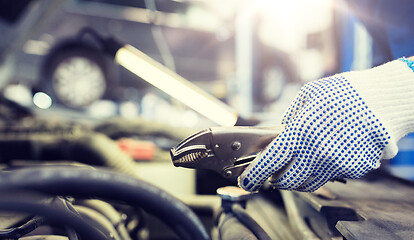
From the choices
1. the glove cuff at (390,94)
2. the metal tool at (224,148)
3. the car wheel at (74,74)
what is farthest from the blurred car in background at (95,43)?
the glove cuff at (390,94)

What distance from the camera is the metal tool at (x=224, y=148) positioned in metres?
0.63

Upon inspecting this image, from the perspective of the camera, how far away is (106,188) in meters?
0.35

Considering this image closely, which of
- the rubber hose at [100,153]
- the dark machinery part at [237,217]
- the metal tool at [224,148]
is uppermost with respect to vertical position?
the metal tool at [224,148]

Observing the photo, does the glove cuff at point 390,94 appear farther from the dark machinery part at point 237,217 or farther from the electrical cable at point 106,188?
the electrical cable at point 106,188

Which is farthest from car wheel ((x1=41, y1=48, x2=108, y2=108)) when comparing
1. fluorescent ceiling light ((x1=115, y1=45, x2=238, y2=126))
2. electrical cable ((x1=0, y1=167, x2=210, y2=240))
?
electrical cable ((x1=0, y1=167, x2=210, y2=240))

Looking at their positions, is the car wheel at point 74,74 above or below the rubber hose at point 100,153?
above

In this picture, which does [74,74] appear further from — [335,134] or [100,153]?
[335,134]

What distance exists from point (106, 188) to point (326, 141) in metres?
0.44

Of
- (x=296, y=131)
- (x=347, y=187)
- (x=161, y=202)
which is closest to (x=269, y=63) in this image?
(x=347, y=187)

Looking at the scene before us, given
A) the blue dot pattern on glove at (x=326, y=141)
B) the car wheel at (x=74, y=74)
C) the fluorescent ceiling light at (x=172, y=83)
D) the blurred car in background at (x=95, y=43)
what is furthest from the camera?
the car wheel at (x=74, y=74)

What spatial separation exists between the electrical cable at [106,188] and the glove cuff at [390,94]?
0.45 m

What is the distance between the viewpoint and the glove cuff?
0.64m

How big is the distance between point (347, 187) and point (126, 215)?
721 millimetres

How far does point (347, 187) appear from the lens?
35.5 inches
